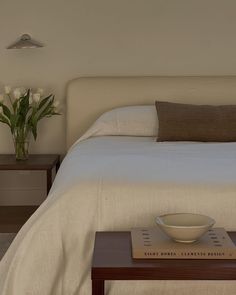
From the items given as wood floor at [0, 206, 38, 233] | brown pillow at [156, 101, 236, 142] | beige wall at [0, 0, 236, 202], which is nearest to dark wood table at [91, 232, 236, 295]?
brown pillow at [156, 101, 236, 142]

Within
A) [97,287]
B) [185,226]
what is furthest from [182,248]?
[97,287]

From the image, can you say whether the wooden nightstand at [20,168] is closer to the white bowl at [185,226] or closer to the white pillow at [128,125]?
the white pillow at [128,125]

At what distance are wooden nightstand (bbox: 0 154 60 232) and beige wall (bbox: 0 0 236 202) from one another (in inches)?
21.1

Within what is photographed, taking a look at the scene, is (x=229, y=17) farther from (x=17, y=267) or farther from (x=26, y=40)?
(x=17, y=267)

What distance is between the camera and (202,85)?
373 cm

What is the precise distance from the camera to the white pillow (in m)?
3.40

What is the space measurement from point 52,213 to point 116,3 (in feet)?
7.12

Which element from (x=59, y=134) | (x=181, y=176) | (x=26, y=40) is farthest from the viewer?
(x=59, y=134)

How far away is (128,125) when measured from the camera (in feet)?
11.2

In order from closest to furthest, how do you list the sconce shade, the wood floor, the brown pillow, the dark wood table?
the dark wood table → the brown pillow → the wood floor → the sconce shade

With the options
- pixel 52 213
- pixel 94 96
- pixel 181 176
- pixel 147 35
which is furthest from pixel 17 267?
pixel 147 35

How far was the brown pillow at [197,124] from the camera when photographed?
3.24 meters

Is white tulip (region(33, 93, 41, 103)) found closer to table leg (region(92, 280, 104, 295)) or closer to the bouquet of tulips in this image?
the bouquet of tulips

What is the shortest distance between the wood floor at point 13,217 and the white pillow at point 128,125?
0.65m
